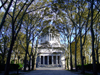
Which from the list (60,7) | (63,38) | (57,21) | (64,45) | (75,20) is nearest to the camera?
(60,7)

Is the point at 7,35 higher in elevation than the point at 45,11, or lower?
lower

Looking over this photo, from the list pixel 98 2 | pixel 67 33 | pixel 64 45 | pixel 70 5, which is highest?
pixel 70 5

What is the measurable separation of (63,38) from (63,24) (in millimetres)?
5657

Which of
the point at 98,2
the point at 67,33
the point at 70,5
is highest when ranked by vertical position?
the point at 70,5

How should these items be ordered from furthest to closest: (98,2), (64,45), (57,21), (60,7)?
(64,45) → (57,21) → (60,7) → (98,2)

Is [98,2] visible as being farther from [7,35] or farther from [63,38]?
[7,35]

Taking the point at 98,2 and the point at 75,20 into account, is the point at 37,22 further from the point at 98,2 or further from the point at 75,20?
the point at 98,2

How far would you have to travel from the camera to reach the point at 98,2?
563 inches

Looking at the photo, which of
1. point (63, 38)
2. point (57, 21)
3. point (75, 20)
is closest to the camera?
point (75, 20)

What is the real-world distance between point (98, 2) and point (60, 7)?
234 inches

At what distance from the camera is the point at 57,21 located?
82.2ft

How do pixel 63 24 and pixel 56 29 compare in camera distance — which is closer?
pixel 63 24

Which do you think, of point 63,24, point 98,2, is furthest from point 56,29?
point 98,2

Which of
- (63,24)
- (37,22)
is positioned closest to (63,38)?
(63,24)
